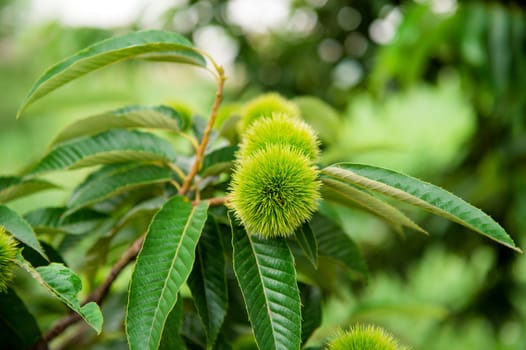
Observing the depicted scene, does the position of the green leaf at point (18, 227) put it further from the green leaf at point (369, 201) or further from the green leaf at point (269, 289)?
the green leaf at point (369, 201)

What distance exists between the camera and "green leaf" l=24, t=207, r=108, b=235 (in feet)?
2.64

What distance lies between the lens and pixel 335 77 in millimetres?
2748

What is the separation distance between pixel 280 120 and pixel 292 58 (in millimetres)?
2137

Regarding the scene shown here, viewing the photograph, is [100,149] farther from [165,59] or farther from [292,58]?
[292,58]

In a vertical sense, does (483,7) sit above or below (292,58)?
above

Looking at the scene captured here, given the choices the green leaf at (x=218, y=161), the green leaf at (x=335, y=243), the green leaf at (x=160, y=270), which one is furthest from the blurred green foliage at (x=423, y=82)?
the green leaf at (x=160, y=270)

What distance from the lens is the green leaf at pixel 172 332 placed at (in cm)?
66

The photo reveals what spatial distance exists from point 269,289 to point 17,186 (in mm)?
381

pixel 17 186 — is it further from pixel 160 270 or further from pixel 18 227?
pixel 160 270

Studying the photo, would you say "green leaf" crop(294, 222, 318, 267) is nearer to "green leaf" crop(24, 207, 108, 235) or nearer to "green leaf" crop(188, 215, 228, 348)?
"green leaf" crop(188, 215, 228, 348)

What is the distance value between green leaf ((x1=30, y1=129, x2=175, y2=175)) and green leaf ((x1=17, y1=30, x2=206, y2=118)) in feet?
0.33

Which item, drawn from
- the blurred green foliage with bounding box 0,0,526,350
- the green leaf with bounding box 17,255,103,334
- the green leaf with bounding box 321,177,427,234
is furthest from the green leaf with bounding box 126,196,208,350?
the blurred green foliage with bounding box 0,0,526,350

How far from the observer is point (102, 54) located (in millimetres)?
688

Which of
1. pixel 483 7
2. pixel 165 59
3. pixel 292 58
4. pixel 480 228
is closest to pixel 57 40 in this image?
pixel 292 58
